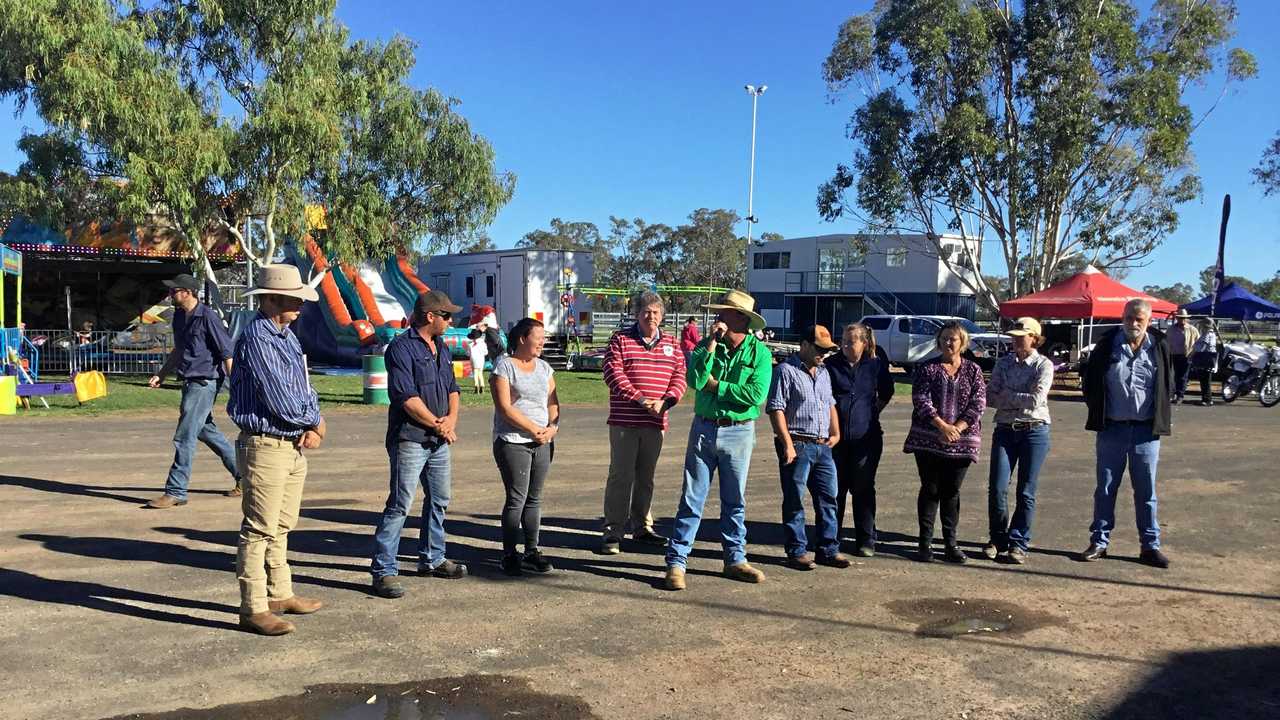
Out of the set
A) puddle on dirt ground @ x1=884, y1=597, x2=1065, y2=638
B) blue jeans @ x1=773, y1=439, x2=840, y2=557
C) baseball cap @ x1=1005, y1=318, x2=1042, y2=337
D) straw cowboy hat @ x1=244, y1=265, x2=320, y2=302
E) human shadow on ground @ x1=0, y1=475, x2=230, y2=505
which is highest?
straw cowboy hat @ x1=244, y1=265, x2=320, y2=302

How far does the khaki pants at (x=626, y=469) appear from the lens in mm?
6473

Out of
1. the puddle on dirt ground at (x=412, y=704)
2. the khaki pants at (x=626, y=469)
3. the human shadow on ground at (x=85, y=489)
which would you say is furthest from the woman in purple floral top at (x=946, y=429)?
the human shadow on ground at (x=85, y=489)

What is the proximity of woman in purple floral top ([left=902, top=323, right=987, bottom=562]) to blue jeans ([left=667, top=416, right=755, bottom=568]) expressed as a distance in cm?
138

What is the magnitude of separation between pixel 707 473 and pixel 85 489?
6097 mm

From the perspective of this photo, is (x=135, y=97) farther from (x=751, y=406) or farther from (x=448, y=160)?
(x=751, y=406)

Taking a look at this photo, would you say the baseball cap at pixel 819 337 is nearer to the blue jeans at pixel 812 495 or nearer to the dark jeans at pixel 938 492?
the blue jeans at pixel 812 495

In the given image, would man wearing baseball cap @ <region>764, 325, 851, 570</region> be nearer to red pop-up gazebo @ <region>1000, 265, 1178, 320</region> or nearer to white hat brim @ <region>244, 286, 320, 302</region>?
white hat brim @ <region>244, 286, 320, 302</region>

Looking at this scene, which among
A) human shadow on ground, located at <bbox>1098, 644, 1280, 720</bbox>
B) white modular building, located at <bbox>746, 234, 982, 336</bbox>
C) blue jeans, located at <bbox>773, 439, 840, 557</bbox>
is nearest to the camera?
human shadow on ground, located at <bbox>1098, 644, 1280, 720</bbox>

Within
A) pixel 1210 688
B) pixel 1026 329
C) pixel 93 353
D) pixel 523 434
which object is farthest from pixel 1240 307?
pixel 93 353

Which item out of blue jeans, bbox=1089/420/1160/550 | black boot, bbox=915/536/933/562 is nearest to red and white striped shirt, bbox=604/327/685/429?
black boot, bbox=915/536/933/562

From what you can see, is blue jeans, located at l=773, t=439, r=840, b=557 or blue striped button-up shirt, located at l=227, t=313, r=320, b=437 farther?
blue jeans, located at l=773, t=439, r=840, b=557

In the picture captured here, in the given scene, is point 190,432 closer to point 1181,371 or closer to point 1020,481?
point 1020,481

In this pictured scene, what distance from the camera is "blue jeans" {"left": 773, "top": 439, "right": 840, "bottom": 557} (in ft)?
20.2

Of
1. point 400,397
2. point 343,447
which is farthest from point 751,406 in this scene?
point 343,447
